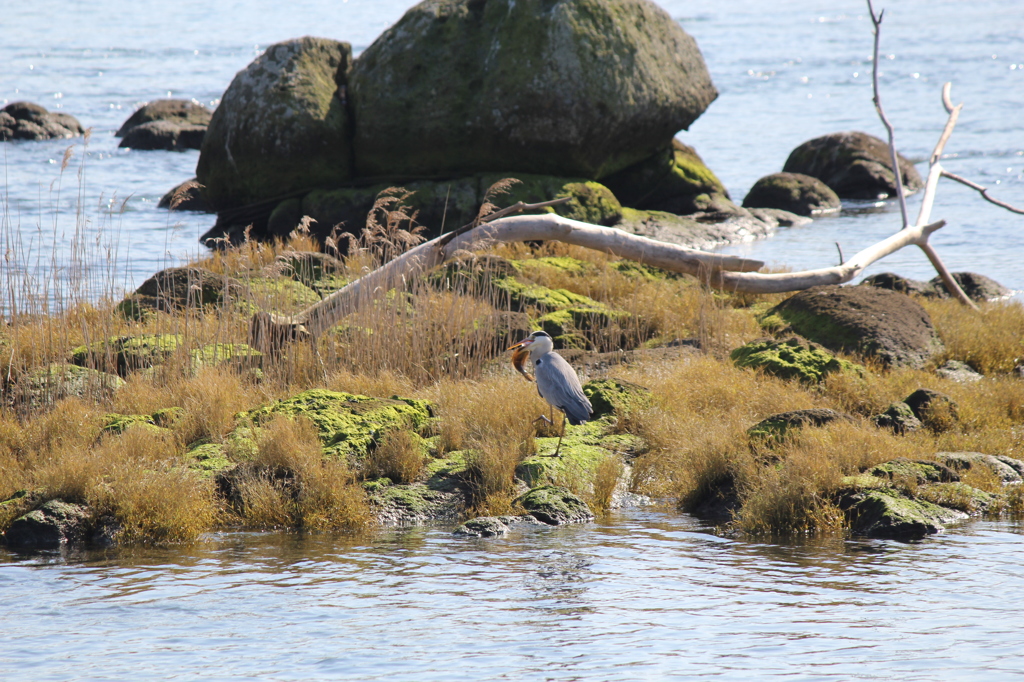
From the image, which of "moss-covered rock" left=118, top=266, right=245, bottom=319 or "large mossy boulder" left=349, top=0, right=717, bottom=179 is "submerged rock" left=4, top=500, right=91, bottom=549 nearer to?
"moss-covered rock" left=118, top=266, right=245, bottom=319

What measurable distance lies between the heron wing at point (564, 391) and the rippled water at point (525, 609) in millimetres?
1085

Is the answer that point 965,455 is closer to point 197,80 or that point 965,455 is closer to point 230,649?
point 230,649

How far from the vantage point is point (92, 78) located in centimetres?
5225

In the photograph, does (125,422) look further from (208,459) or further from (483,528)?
(483,528)

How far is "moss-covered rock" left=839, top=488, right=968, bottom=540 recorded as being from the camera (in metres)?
7.40

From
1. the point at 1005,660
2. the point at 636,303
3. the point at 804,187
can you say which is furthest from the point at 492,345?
the point at 804,187

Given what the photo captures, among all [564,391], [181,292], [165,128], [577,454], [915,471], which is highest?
[165,128]

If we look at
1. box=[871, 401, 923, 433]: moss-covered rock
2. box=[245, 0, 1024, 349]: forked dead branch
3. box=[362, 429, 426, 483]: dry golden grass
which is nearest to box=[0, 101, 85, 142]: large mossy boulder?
box=[245, 0, 1024, 349]: forked dead branch

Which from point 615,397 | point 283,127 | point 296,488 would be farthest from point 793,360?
point 283,127

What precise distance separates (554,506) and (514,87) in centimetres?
992

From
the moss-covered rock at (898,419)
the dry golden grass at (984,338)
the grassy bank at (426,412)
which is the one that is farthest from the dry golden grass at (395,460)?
the dry golden grass at (984,338)

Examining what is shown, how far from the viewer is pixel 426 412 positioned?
924 centimetres

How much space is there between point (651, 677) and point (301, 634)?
6.47ft

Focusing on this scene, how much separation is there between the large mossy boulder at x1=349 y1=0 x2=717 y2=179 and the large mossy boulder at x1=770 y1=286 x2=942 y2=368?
18.5 ft
